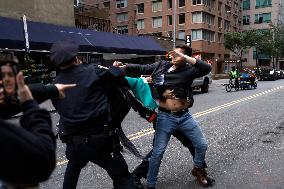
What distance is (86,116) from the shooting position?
131 inches

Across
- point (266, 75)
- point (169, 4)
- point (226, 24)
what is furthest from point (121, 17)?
point (266, 75)

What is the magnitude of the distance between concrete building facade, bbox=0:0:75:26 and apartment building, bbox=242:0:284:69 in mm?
65984

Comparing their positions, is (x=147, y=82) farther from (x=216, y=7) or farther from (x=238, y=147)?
(x=216, y=7)

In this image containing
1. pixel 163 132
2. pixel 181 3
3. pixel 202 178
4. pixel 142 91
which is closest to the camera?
pixel 142 91

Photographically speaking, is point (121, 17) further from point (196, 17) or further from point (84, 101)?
point (84, 101)

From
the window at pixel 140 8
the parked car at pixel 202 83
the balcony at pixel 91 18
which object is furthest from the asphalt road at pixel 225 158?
the window at pixel 140 8

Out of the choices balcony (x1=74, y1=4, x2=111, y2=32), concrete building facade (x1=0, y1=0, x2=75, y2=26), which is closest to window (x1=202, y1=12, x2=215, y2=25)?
balcony (x1=74, y1=4, x2=111, y2=32)

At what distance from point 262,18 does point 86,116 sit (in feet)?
285

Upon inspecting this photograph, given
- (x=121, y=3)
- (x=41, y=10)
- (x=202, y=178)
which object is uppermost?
(x=121, y=3)

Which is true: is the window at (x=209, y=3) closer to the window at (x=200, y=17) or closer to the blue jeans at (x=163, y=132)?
the window at (x=200, y=17)

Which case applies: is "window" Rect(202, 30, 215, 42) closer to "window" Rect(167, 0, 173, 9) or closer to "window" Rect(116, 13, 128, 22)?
"window" Rect(167, 0, 173, 9)

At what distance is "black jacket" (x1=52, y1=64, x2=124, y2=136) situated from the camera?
332 cm

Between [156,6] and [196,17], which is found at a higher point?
[156,6]

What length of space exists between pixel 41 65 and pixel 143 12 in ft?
161
